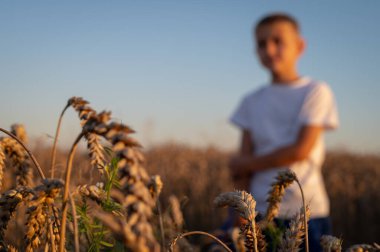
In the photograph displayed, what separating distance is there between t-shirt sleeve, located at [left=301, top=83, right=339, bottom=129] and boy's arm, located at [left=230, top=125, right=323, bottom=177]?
55 mm

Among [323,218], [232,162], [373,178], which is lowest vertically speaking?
[373,178]

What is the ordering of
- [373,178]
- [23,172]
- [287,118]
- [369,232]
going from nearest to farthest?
[23,172], [287,118], [369,232], [373,178]

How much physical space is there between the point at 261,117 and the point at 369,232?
5812 millimetres

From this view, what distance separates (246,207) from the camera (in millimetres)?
881

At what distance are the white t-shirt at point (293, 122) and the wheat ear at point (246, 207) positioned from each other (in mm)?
2206

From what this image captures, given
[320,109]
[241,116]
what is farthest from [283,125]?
[241,116]

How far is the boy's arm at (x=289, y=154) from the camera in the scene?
315 cm

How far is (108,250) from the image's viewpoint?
101cm

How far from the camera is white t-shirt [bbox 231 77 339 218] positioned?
10.6 feet

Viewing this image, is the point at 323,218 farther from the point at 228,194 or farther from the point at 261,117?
the point at 228,194

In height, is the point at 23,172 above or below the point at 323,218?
above

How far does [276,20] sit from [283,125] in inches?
41.4

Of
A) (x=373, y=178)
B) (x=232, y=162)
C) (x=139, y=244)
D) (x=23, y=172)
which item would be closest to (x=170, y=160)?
(x=373, y=178)

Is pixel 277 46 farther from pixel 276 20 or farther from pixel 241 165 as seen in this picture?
pixel 241 165
